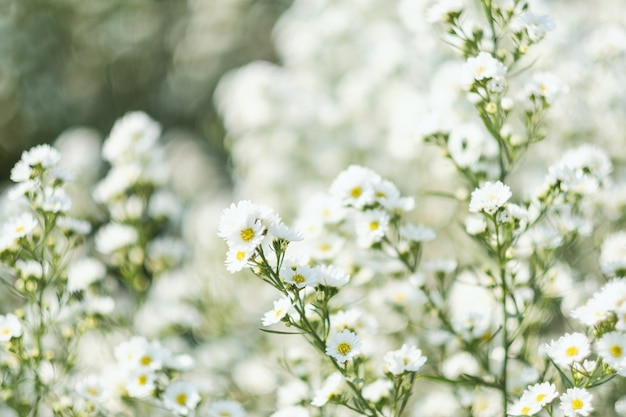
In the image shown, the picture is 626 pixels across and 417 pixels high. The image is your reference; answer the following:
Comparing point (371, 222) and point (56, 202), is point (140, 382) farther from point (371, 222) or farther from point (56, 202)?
point (371, 222)

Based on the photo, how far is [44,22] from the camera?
602 cm

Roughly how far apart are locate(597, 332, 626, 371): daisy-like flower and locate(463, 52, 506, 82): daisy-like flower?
2.48ft

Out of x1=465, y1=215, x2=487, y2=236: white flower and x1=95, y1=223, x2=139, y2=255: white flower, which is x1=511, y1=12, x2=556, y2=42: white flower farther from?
x1=95, y1=223, x2=139, y2=255: white flower

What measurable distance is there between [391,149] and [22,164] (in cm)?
204

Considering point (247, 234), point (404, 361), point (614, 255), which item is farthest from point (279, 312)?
point (614, 255)

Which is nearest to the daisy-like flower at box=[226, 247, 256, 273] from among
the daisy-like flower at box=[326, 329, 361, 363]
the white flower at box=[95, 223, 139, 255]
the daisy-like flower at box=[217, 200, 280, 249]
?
the daisy-like flower at box=[217, 200, 280, 249]

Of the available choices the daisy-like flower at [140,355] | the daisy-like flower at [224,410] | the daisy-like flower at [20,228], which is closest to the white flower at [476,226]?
the daisy-like flower at [224,410]

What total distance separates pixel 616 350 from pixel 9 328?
1.72m

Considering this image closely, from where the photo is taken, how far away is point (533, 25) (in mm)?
2127

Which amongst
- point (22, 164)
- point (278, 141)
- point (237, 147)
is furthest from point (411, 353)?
point (237, 147)

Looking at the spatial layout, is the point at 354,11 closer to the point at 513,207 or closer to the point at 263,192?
the point at 263,192

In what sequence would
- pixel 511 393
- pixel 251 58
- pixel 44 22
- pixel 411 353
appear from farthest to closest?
pixel 251 58 < pixel 44 22 < pixel 511 393 < pixel 411 353

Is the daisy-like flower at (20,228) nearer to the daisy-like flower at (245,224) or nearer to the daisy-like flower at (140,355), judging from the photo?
the daisy-like flower at (140,355)

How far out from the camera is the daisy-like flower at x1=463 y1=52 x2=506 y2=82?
2006 mm
